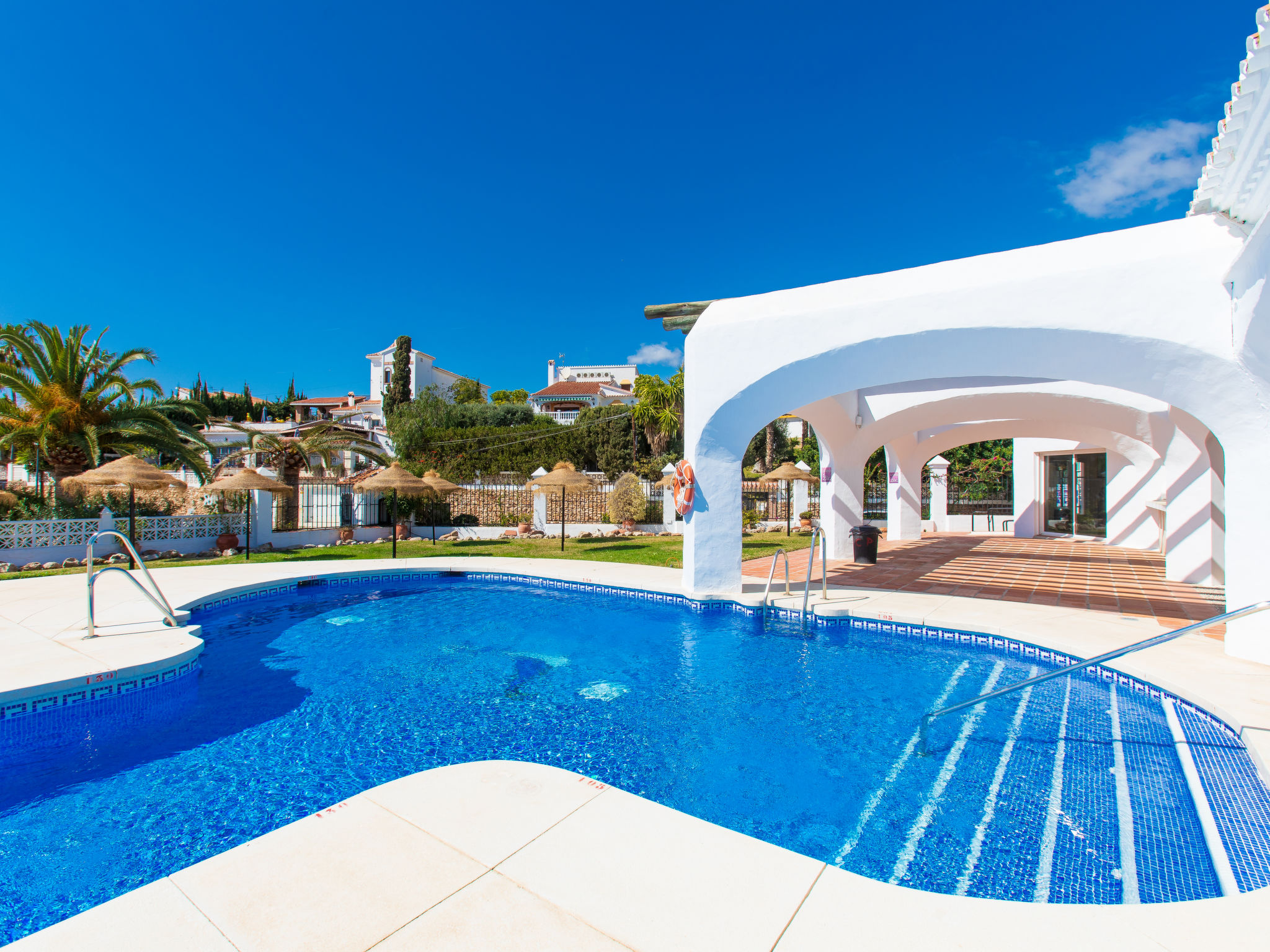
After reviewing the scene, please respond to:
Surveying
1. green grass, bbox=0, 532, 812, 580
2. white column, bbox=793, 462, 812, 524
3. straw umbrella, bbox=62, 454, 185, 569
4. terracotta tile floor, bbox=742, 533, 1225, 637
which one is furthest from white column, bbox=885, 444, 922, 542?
straw umbrella, bbox=62, 454, 185, 569

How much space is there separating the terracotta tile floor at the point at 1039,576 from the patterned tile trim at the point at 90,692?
9966mm

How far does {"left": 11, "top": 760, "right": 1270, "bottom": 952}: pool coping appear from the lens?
222cm

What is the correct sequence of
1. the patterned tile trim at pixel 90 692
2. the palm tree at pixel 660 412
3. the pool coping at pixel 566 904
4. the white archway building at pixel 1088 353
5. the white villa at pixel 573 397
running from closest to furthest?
the pool coping at pixel 566 904 → the patterned tile trim at pixel 90 692 → the white archway building at pixel 1088 353 → the palm tree at pixel 660 412 → the white villa at pixel 573 397

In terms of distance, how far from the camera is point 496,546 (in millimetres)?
18328

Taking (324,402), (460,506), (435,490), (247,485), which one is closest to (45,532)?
(247,485)

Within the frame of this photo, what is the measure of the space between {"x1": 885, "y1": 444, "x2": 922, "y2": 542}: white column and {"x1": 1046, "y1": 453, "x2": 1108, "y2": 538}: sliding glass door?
16.4ft

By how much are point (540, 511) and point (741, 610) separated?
13280 mm

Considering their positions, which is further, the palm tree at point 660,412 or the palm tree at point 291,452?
the palm tree at point 660,412

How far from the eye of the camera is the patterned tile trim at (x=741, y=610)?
19.4ft

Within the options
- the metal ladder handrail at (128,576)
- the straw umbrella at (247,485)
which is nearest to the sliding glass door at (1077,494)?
the metal ladder handrail at (128,576)

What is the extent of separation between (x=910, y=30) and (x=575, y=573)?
14.4 m

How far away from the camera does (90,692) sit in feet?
18.2

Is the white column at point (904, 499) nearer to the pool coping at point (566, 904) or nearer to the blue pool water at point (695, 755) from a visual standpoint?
the blue pool water at point (695, 755)

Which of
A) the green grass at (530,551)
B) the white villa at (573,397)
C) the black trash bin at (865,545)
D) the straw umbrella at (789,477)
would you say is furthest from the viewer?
the white villa at (573,397)
